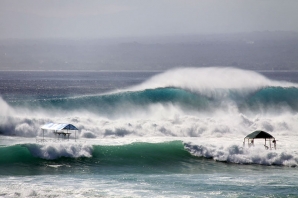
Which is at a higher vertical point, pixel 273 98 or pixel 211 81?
pixel 211 81

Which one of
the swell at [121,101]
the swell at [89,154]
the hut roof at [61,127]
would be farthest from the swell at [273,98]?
the hut roof at [61,127]

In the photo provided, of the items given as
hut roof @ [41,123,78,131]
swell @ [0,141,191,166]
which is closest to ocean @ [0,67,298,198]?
swell @ [0,141,191,166]

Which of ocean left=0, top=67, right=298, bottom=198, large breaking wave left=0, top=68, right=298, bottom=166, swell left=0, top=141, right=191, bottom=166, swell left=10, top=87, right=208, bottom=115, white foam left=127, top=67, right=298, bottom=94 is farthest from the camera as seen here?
white foam left=127, top=67, right=298, bottom=94

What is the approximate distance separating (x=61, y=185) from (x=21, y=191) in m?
1.65

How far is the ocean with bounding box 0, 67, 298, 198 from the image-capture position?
23.1m

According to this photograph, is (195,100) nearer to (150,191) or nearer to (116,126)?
(116,126)

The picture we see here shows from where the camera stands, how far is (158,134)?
34812 mm

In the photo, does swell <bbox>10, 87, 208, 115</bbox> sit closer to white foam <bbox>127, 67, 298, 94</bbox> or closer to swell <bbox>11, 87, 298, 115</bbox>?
swell <bbox>11, 87, 298, 115</bbox>

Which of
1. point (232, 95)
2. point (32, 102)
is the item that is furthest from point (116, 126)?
point (232, 95)

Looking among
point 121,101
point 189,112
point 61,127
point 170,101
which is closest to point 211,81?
point 170,101

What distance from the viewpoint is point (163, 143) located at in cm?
3178

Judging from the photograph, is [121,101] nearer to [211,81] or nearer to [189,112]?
[189,112]

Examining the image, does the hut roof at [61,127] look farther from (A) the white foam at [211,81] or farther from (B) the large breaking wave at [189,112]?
(A) the white foam at [211,81]

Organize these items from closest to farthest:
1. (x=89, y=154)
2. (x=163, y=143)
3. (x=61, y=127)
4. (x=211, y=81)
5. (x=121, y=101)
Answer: (x=61, y=127), (x=89, y=154), (x=163, y=143), (x=121, y=101), (x=211, y=81)
